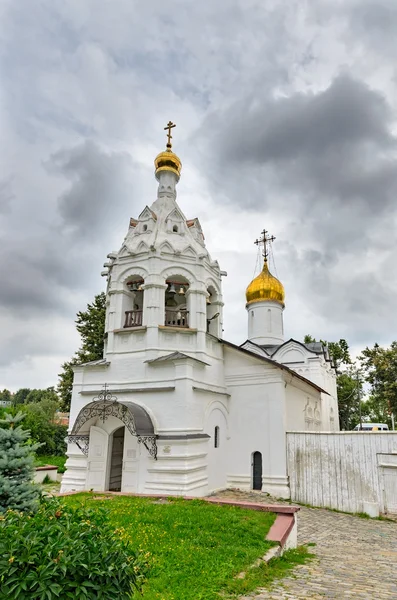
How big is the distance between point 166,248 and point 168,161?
4.53 meters

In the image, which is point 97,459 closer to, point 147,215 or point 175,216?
point 147,215

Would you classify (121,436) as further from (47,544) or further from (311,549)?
(47,544)

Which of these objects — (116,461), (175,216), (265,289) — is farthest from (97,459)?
(265,289)

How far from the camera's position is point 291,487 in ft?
45.2

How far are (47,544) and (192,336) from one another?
1086cm

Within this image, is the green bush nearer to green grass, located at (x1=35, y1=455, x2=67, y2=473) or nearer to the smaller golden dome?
the smaller golden dome

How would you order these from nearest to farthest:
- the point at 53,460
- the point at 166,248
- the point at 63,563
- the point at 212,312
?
the point at 63,563
the point at 166,248
the point at 212,312
the point at 53,460

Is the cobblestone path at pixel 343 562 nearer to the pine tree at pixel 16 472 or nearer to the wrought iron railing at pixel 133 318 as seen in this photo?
the pine tree at pixel 16 472

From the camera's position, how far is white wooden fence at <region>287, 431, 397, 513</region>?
12055 mm

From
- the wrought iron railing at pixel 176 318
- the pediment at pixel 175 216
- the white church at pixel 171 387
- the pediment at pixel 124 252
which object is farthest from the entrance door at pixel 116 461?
the pediment at pixel 175 216

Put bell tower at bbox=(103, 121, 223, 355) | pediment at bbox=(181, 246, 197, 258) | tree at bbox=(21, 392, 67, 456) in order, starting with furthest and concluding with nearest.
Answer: tree at bbox=(21, 392, 67, 456) → pediment at bbox=(181, 246, 197, 258) → bell tower at bbox=(103, 121, 223, 355)

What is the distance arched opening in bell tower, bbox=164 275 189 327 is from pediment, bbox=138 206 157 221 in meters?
2.57

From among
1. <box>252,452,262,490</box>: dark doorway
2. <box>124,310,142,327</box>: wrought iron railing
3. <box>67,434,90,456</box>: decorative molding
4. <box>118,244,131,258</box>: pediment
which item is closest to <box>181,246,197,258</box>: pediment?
<box>118,244,131,258</box>: pediment

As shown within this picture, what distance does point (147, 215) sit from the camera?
1616 centimetres
